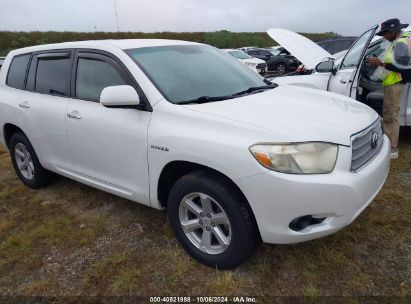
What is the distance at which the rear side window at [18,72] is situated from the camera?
428cm

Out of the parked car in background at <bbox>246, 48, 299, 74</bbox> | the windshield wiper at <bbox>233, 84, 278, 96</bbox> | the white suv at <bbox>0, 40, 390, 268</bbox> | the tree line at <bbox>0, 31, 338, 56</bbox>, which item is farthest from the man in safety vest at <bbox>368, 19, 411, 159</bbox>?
the tree line at <bbox>0, 31, 338, 56</bbox>

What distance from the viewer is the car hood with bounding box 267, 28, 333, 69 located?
5.81m

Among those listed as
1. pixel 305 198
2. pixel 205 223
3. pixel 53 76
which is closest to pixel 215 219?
pixel 205 223

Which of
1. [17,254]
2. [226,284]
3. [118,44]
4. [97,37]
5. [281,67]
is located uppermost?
[118,44]

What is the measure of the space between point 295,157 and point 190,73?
4.45 ft

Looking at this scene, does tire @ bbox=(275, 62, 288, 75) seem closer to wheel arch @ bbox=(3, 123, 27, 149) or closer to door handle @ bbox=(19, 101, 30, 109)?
wheel arch @ bbox=(3, 123, 27, 149)

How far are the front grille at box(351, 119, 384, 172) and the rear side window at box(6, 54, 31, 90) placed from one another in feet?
12.1

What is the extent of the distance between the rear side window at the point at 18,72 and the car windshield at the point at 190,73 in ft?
6.00

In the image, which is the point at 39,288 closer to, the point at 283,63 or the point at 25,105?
the point at 25,105

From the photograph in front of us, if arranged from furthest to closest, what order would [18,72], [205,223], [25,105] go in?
[18,72] < [25,105] < [205,223]

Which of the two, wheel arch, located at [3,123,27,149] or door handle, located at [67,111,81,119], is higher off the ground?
door handle, located at [67,111,81,119]

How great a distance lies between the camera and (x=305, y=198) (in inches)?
88.6

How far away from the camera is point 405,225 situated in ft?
10.6

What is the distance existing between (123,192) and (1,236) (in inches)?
55.7
